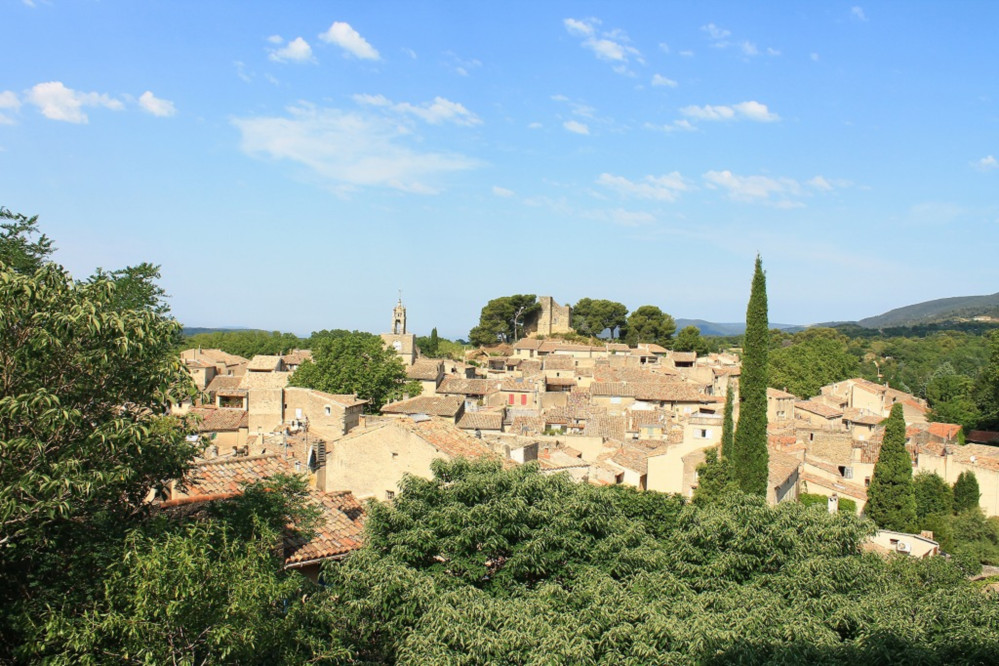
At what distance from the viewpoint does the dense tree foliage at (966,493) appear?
109 ft

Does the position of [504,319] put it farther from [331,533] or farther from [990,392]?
[331,533]

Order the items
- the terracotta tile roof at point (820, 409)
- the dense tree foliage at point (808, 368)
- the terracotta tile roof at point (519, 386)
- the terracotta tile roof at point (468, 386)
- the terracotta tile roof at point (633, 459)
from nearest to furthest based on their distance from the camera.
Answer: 1. the terracotta tile roof at point (633, 459)
2. the terracotta tile roof at point (820, 409)
3. the terracotta tile roof at point (519, 386)
4. the terracotta tile roof at point (468, 386)
5. the dense tree foliage at point (808, 368)

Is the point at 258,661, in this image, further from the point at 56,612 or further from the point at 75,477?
the point at 75,477

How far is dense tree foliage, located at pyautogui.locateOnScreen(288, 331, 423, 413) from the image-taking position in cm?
4597

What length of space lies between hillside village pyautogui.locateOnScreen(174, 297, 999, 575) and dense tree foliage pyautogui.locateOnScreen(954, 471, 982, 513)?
3.21 ft

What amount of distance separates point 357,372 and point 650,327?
52.7 metres

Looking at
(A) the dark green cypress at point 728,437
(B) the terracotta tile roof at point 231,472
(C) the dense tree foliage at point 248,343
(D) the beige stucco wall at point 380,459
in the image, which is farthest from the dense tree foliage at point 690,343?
(B) the terracotta tile roof at point 231,472

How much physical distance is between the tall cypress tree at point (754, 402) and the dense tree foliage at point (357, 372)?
2360 centimetres

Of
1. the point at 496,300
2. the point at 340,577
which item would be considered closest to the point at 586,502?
the point at 340,577

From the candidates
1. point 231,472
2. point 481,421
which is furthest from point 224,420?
point 231,472

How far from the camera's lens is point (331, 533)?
14000mm

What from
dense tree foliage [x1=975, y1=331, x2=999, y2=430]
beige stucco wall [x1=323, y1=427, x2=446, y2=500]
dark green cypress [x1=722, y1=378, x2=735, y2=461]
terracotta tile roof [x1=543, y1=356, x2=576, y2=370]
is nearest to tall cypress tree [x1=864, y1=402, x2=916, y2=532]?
dark green cypress [x1=722, y1=378, x2=735, y2=461]

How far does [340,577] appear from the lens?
455 inches

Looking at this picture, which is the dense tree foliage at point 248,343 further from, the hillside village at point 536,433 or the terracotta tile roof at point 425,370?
the terracotta tile roof at point 425,370
